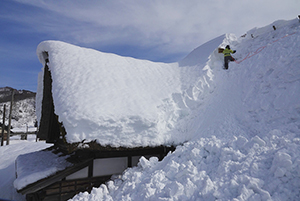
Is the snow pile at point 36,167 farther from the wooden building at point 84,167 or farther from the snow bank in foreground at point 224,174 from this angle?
the snow bank in foreground at point 224,174

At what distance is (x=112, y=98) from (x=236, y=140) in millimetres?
4105

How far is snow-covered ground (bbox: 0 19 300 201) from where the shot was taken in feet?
10.4

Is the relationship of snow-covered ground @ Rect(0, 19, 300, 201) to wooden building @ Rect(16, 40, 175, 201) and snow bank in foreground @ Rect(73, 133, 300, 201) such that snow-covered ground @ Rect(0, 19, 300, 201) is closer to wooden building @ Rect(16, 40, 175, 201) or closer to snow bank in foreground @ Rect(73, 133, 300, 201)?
snow bank in foreground @ Rect(73, 133, 300, 201)

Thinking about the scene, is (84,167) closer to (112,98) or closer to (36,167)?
(36,167)

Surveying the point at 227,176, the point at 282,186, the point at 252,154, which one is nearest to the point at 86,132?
the point at 227,176

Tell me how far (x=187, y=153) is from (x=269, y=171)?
6.25 ft

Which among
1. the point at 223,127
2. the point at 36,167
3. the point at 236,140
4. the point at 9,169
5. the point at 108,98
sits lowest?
the point at 9,169

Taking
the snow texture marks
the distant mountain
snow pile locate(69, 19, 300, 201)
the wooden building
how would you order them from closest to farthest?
snow pile locate(69, 19, 300, 201)
the wooden building
the snow texture marks
the distant mountain

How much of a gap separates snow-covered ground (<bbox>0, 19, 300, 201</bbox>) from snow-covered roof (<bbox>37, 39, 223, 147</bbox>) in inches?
2.3

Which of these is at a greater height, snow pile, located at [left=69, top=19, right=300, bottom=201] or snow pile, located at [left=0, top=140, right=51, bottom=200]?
snow pile, located at [left=69, top=19, right=300, bottom=201]

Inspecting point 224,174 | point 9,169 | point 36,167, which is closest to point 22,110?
point 9,169

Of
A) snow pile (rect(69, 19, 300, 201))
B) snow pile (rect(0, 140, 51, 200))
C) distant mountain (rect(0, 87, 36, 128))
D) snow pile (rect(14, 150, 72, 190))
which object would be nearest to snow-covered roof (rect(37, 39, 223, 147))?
snow pile (rect(69, 19, 300, 201))

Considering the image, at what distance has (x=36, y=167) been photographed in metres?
6.03

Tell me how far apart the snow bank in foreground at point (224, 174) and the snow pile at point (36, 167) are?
150cm
